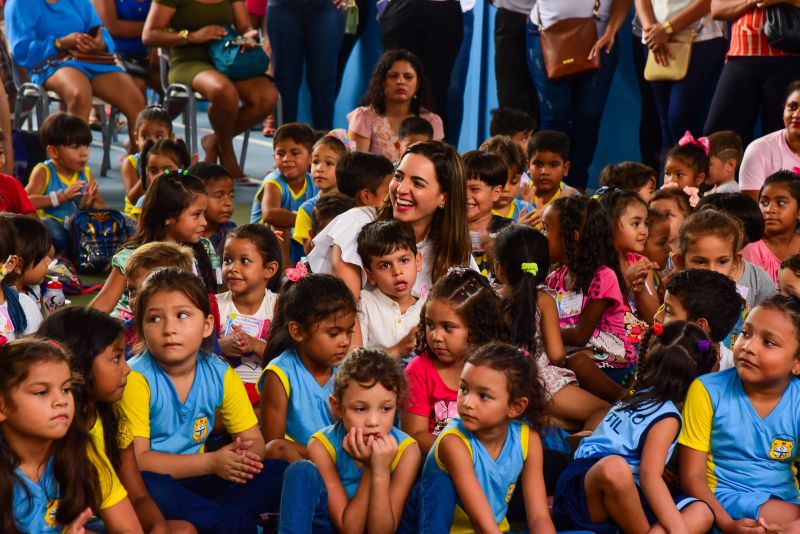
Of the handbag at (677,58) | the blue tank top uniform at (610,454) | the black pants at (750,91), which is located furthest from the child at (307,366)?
the handbag at (677,58)

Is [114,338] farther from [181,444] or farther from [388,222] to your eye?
[388,222]

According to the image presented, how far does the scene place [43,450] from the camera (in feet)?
7.49

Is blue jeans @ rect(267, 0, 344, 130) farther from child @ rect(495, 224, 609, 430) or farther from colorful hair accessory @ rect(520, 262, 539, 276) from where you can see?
colorful hair accessory @ rect(520, 262, 539, 276)

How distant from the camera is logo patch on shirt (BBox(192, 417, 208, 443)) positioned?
2754mm

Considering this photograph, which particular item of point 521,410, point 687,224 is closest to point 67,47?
point 687,224

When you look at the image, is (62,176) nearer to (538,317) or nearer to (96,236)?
(96,236)

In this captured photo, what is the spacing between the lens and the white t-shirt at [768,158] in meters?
4.82

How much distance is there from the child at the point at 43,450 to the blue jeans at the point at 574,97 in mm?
4335

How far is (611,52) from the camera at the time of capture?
6.23m

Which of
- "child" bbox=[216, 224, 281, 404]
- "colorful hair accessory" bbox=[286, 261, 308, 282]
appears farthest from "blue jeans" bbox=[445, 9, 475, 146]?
"colorful hair accessory" bbox=[286, 261, 308, 282]

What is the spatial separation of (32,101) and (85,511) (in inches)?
190

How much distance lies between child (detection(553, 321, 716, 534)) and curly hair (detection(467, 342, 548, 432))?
0.18 meters

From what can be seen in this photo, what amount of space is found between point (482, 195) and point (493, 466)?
Result: 166cm

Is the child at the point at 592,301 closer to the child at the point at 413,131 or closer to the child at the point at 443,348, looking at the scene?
the child at the point at 443,348
